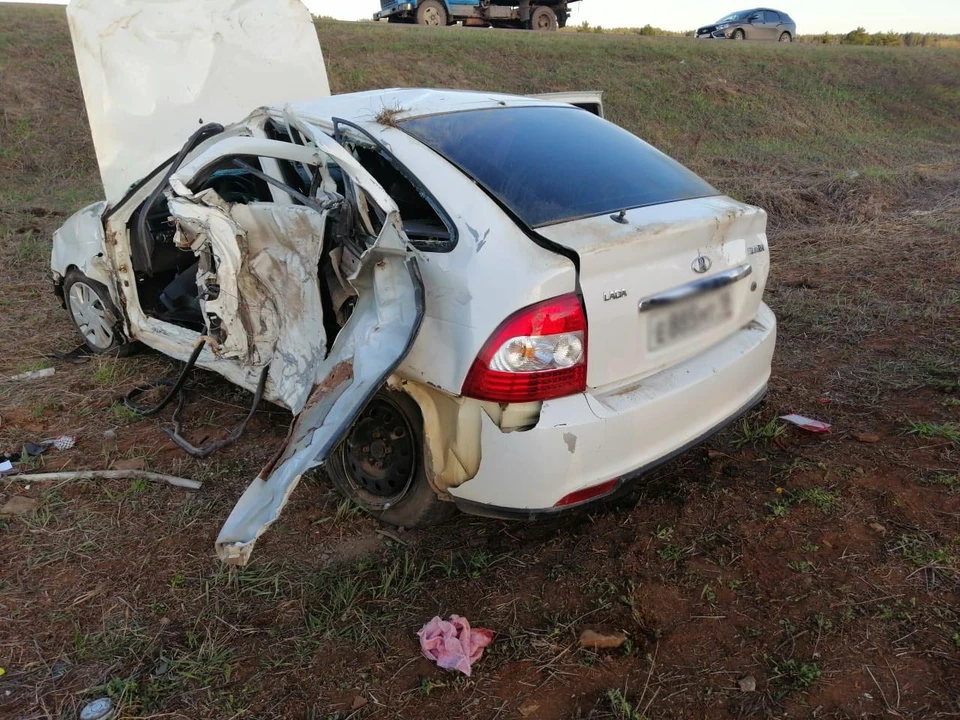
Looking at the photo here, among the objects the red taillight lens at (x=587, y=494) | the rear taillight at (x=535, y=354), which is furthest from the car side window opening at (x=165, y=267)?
the red taillight lens at (x=587, y=494)

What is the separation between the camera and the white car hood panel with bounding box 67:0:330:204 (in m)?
4.40

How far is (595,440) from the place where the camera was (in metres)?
2.18

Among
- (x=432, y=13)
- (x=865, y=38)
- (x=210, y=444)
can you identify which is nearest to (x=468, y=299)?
(x=210, y=444)

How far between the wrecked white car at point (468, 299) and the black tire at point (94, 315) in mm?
1428

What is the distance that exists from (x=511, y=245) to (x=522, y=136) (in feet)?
2.61

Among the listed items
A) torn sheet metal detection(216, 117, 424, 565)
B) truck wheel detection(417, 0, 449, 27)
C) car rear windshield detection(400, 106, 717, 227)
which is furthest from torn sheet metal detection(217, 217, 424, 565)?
truck wheel detection(417, 0, 449, 27)

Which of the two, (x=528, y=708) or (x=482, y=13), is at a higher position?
(x=482, y=13)

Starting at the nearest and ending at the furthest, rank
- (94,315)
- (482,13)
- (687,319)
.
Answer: (687,319) < (94,315) < (482,13)

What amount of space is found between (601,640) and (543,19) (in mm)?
22886

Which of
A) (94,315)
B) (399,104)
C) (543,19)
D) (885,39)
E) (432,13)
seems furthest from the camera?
(885,39)

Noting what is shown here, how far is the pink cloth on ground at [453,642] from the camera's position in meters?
2.14

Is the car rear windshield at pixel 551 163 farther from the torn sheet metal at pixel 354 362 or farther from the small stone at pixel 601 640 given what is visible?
the small stone at pixel 601 640

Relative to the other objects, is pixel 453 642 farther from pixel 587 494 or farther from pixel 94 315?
pixel 94 315

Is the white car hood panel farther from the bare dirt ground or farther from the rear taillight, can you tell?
the rear taillight
